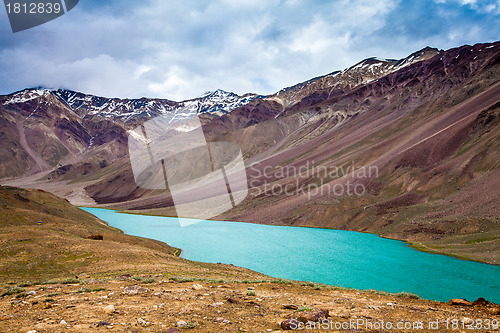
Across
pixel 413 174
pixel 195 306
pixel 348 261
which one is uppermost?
pixel 413 174

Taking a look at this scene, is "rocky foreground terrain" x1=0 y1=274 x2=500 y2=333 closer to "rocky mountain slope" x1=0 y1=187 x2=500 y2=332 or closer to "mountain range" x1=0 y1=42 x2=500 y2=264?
"rocky mountain slope" x1=0 y1=187 x2=500 y2=332

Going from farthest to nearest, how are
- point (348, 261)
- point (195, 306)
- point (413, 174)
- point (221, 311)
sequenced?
point (413, 174) → point (348, 261) → point (195, 306) → point (221, 311)

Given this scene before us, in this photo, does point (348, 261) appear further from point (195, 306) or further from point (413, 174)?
point (413, 174)

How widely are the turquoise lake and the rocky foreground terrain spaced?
1842 centimetres

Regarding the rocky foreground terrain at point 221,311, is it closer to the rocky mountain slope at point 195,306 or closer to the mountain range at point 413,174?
the rocky mountain slope at point 195,306

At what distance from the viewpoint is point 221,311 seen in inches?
383

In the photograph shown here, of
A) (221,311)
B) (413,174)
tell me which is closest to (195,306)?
(221,311)

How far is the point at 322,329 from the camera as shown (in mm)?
8227

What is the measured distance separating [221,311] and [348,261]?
3430cm

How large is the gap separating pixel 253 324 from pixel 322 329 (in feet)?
6.50

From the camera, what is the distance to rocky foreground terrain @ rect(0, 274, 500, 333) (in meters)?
8.24

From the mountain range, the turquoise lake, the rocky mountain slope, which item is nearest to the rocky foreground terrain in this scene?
the rocky mountain slope

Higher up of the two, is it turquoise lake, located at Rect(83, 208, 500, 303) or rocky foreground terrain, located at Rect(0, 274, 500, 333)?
rocky foreground terrain, located at Rect(0, 274, 500, 333)

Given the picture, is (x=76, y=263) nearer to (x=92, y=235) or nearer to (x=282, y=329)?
(x=92, y=235)
